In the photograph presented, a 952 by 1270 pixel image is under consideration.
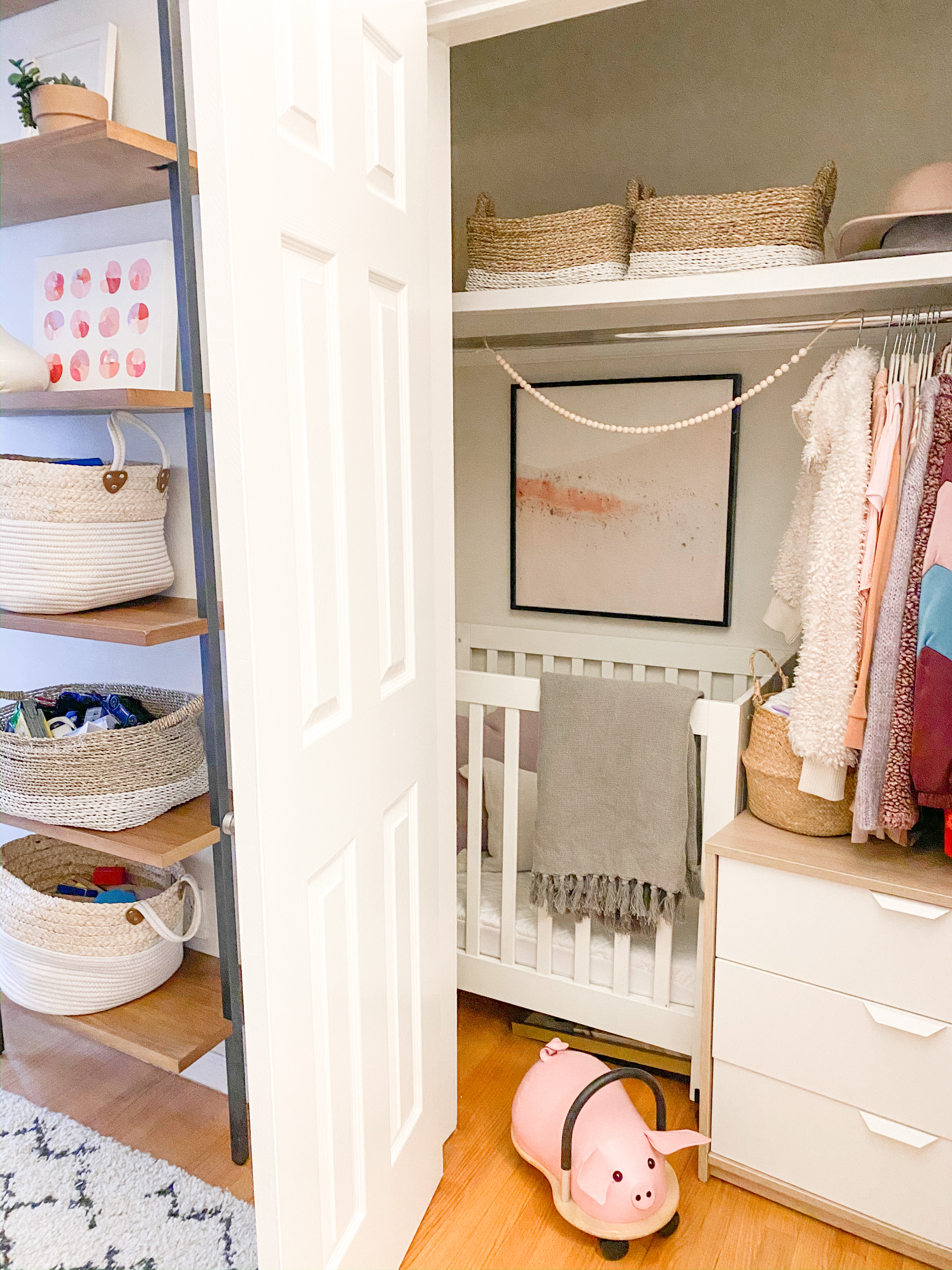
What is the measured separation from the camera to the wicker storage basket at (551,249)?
175cm

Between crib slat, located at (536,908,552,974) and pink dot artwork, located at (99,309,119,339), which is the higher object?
pink dot artwork, located at (99,309,119,339)

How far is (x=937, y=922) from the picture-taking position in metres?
1.46

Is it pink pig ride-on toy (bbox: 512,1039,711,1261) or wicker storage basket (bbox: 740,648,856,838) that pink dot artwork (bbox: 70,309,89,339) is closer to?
wicker storage basket (bbox: 740,648,856,838)

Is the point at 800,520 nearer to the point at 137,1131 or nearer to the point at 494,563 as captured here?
the point at 494,563

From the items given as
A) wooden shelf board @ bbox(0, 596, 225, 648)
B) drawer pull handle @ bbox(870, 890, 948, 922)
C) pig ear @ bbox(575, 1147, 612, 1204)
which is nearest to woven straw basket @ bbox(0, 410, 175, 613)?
wooden shelf board @ bbox(0, 596, 225, 648)

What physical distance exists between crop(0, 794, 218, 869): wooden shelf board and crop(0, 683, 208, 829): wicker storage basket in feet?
0.05

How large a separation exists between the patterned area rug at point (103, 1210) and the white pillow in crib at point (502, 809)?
0.93 metres

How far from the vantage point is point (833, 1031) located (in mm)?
1564

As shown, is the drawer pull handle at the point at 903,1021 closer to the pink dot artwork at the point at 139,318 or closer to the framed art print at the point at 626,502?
the framed art print at the point at 626,502

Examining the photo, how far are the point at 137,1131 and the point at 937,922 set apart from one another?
161cm

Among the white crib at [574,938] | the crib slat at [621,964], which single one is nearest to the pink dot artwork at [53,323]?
the white crib at [574,938]

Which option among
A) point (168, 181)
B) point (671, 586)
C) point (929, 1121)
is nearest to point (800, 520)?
point (671, 586)

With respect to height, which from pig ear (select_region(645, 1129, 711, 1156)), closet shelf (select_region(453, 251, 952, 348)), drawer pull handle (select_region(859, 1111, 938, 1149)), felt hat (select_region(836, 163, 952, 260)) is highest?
felt hat (select_region(836, 163, 952, 260))

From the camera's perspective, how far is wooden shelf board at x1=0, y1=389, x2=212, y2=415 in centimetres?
141
